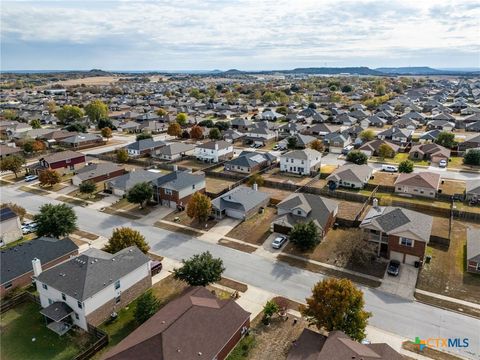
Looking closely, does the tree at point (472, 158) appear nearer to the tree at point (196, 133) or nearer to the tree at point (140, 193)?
the tree at point (196, 133)

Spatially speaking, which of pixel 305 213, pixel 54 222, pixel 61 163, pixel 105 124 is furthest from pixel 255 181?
pixel 105 124

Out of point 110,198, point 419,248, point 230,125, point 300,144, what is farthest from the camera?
point 230,125

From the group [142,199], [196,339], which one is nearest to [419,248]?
[196,339]

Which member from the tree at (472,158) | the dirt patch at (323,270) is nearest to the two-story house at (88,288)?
the dirt patch at (323,270)

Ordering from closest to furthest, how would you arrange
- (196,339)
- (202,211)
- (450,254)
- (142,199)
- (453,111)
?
1. (196,339)
2. (450,254)
3. (202,211)
4. (142,199)
5. (453,111)

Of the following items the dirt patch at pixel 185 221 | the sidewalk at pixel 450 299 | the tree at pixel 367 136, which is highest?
the tree at pixel 367 136

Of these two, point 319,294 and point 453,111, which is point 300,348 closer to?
point 319,294
